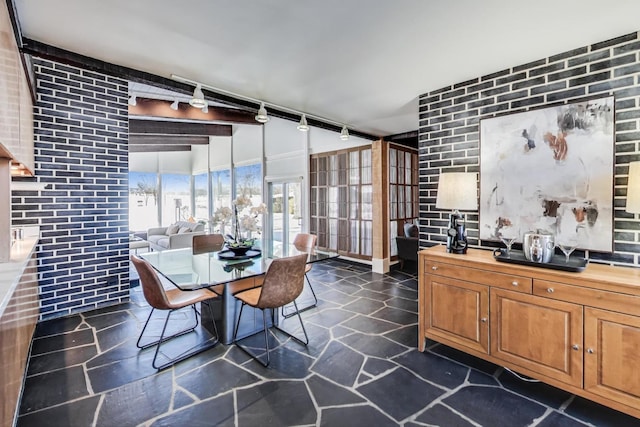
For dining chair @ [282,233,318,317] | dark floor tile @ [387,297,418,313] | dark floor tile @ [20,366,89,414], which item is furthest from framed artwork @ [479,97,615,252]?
dark floor tile @ [20,366,89,414]

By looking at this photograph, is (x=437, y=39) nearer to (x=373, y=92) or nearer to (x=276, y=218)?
(x=373, y=92)

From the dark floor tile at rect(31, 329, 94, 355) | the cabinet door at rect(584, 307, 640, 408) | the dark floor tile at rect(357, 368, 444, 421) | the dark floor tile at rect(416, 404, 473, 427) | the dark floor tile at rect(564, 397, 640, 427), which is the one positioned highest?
the cabinet door at rect(584, 307, 640, 408)

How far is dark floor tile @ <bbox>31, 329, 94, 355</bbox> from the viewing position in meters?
2.48

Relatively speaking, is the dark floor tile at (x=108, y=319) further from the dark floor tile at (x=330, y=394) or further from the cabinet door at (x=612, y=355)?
the cabinet door at (x=612, y=355)

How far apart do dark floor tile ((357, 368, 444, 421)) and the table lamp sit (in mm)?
1109

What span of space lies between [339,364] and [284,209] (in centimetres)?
524

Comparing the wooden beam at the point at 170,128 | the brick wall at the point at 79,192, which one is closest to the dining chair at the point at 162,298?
the brick wall at the point at 79,192

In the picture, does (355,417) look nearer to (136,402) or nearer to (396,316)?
(136,402)

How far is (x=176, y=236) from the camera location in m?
6.38

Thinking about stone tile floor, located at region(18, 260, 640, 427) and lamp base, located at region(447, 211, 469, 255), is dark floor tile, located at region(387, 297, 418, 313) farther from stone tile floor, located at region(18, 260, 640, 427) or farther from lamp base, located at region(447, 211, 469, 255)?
lamp base, located at region(447, 211, 469, 255)

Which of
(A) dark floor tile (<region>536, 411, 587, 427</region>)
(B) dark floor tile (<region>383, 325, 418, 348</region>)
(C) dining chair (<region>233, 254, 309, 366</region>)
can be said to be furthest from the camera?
(B) dark floor tile (<region>383, 325, 418, 348</region>)

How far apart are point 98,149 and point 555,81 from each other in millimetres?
4696

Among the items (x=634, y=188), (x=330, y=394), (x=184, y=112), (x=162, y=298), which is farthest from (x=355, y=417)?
(x=184, y=112)

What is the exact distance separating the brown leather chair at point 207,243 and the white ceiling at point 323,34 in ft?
6.62
